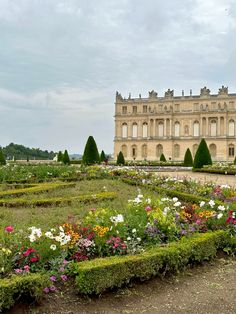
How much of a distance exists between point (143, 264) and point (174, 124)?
50.5 meters

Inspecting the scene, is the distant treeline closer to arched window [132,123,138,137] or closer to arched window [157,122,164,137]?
arched window [132,123,138,137]

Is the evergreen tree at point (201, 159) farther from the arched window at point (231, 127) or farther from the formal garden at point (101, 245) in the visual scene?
the arched window at point (231, 127)

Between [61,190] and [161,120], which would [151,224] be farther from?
[161,120]

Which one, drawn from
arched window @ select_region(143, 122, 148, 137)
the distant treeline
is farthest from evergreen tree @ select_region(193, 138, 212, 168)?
the distant treeline

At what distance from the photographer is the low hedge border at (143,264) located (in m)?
3.70

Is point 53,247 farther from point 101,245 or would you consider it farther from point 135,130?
point 135,130

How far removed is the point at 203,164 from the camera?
23.4 m

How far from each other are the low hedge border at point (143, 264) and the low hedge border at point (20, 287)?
15.7 inches

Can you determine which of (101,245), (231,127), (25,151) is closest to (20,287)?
(101,245)

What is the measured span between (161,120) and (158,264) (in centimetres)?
5049

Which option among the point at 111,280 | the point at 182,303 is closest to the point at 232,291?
the point at 182,303

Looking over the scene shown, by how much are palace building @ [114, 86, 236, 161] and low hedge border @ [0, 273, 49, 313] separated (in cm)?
4880

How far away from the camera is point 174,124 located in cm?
5369

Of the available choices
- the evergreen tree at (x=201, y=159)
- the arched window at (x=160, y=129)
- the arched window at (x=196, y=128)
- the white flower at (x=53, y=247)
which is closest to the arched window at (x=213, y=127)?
the arched window at (x=196, y=128)
